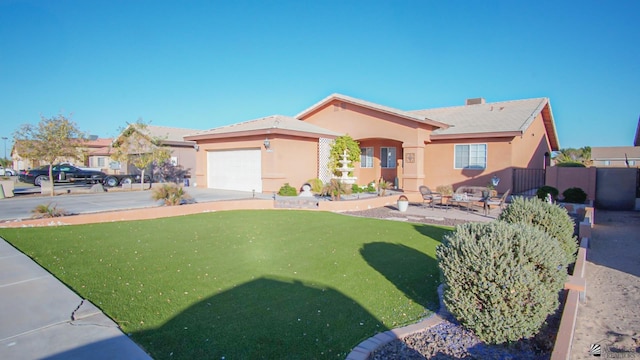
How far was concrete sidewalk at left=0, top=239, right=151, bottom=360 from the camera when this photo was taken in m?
3.39

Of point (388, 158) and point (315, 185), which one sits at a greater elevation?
point (388, 158)

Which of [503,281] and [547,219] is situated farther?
[547,219]

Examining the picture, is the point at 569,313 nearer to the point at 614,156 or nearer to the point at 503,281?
the point at 503,281

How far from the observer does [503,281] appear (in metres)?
3.70

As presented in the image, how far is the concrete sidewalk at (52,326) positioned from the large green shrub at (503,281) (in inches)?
132

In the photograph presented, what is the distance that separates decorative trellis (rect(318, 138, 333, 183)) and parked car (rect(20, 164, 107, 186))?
51.9 ft

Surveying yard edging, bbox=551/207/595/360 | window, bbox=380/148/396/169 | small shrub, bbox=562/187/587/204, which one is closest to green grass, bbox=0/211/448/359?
yard edging, bbox=551/207/595/360

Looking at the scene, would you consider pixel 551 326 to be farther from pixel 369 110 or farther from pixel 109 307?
pixel 369 110

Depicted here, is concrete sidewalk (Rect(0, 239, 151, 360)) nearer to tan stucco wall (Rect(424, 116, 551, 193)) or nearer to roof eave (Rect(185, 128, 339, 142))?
Result: roof eave (Rect(185, 128, 339, 142))

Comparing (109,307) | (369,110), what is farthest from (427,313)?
(369,110)

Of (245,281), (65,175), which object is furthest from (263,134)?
(65,175)

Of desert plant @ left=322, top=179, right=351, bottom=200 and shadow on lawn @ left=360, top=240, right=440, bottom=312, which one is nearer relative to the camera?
shadow on lawn @ left=360, top=240, right=440, bottom=312

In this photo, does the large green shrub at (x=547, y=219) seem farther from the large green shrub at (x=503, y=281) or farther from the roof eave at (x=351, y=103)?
the roof eave at (x=351, y=103)

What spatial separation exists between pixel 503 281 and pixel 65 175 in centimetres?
2901
